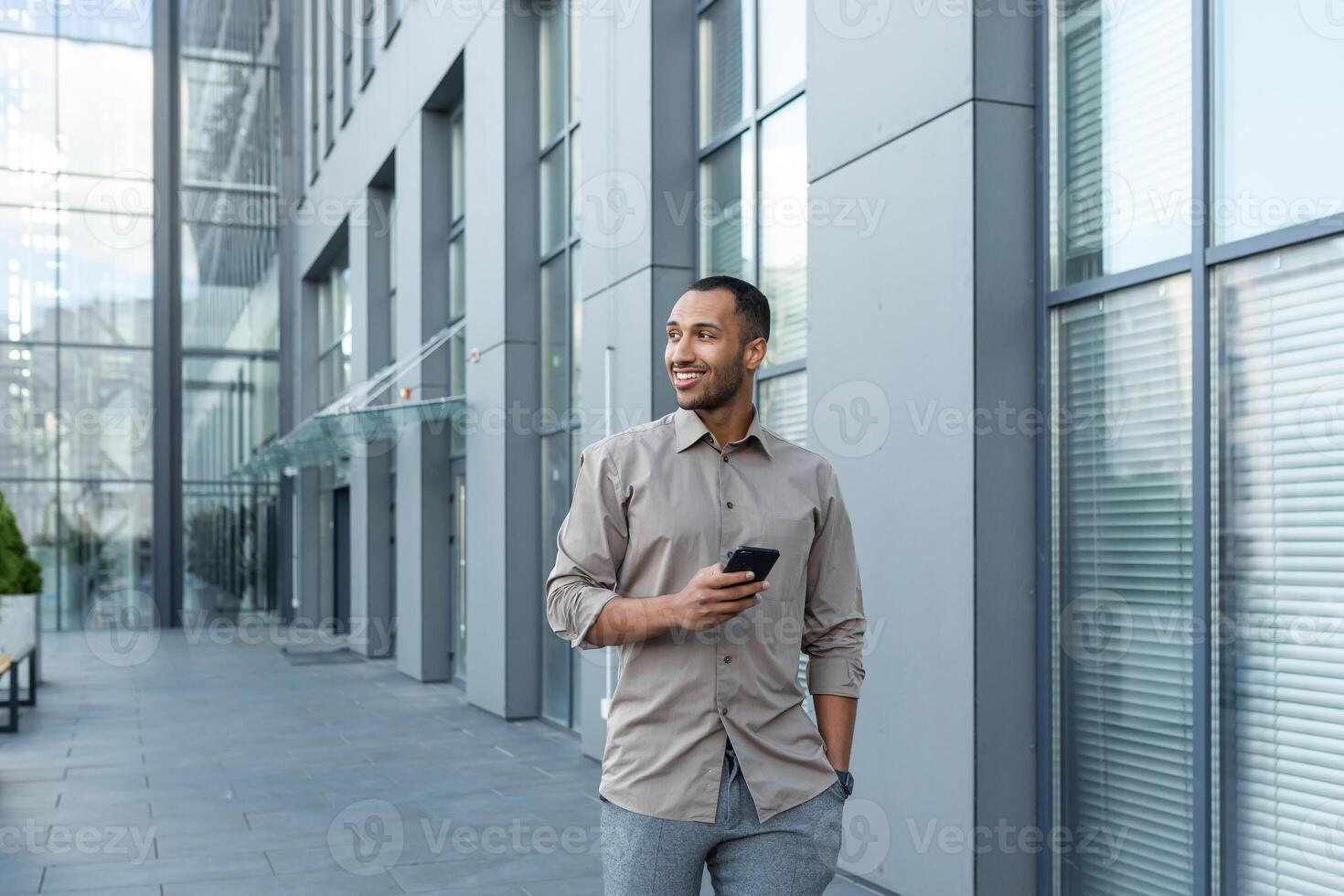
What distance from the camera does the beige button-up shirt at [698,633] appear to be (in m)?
2.42

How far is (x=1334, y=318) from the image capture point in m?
3.91

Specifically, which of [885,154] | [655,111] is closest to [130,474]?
[655,111]

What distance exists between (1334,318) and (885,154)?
2242mm

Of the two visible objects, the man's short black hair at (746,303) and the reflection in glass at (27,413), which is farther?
the reflection in glass at (27,413)

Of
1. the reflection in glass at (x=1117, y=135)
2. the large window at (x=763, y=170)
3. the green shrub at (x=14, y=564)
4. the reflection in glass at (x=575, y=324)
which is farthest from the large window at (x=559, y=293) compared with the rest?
the green shrub at (x=14, y=564)

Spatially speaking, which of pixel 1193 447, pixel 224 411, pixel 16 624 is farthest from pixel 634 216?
pixel 224 411

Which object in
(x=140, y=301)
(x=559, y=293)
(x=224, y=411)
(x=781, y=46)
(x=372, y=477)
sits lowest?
(x=372, y=477)

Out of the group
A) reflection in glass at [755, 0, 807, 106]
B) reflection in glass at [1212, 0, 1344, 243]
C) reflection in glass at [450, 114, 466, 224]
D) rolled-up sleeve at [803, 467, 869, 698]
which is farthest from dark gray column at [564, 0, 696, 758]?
rolled-up sleeve at [803, 467, 869, 698]

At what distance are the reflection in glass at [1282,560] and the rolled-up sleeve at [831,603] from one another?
1.99 meters

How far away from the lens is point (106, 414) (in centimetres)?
2466

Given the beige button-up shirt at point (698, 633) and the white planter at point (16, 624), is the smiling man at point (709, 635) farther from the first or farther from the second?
the white planter at point (16, 624)

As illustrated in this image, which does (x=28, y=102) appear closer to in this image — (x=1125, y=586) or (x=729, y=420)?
(x=1125, y=586)

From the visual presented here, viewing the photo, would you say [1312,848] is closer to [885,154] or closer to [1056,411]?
[1056,411]

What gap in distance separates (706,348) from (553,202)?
9.47 meters
